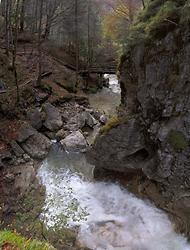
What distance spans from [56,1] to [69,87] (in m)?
7.57

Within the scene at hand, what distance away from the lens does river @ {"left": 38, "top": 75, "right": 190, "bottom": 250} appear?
10.7m

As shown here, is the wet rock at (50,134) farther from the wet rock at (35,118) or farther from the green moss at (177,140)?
the green moss at (177,140)

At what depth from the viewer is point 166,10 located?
12258 millimetres

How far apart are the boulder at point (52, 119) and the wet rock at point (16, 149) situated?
313 centimetres

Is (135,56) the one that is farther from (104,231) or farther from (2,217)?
(2,217)

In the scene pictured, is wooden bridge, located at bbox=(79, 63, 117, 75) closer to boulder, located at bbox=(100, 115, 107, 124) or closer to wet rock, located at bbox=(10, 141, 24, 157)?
boulder, located at bbox=(100, 115, 107, 124)

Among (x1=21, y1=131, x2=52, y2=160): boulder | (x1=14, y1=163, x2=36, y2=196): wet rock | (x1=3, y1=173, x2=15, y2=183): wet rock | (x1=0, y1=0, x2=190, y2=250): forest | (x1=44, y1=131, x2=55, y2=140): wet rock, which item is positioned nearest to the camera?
(x1=0, y1=0, x2=190, y2=250): forest

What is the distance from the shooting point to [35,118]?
19328 mm

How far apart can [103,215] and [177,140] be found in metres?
3.43

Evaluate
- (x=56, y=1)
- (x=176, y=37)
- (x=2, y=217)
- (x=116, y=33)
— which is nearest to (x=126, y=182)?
(x=2, y=217)

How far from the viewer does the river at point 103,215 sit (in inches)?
420

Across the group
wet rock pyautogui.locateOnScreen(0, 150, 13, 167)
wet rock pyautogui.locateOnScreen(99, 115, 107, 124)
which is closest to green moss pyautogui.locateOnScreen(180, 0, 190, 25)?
wet rock pyautogui.locateOnScreen(0, 150, 13, 167)

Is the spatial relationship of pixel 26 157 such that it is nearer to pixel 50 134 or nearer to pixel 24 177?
pixel 24 177

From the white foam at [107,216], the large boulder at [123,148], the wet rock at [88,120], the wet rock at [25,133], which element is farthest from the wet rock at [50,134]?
the large boulder at [123,148]
